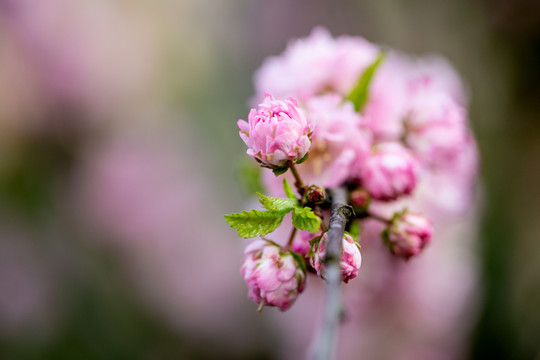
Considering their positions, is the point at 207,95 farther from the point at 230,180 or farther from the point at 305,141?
the point at 305,141

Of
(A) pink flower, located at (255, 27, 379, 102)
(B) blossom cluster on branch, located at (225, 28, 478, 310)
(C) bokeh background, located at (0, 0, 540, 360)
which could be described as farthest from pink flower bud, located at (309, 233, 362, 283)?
(C) bokeh background, located at (0, 0, 540, 360)

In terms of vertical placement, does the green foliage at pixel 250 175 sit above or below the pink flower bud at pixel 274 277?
above

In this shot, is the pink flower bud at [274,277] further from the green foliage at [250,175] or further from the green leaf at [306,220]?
the green foliage at [250,175]

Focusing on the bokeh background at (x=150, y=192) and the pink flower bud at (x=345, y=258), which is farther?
the bokeh background at (x=150, y=192)

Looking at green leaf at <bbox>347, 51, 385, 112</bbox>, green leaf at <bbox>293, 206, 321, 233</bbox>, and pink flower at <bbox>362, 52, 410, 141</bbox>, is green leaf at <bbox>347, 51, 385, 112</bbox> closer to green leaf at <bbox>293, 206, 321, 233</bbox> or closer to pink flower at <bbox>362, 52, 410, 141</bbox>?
pink flower at <bbox>362, 52, 410, 141</bbox>

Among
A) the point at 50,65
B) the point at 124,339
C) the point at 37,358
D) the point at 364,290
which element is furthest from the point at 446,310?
the point at 50,65

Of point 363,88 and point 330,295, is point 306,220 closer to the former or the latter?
point 330,295

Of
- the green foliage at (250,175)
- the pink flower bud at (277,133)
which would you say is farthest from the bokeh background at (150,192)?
the pink flower bud at (277,133)
